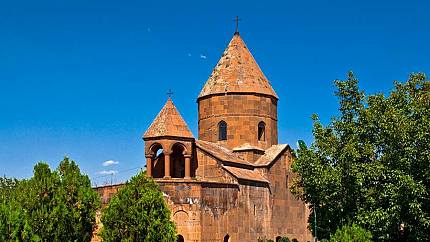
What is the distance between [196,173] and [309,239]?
19.2 feet

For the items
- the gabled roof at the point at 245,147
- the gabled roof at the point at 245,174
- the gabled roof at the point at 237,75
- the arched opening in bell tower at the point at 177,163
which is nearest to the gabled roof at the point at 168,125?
the arched opening in bell tower at the point at 177,163

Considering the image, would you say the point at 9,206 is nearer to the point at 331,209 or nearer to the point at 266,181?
the point at 331,209

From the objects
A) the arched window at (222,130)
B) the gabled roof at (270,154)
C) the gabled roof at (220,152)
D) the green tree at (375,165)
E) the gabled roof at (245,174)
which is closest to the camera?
the green tree at (375,165)

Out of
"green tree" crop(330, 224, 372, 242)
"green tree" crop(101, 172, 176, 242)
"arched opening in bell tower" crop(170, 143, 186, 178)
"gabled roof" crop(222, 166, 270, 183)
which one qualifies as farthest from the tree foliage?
"arched opening in bell tower" crop(170, 143, 186, 178)

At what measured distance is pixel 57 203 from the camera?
48.6 ft

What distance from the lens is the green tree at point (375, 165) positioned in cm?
1574

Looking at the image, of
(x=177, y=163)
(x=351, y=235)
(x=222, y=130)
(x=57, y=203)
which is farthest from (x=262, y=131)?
(x=57, y=203)

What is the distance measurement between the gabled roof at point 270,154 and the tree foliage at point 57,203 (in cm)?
892

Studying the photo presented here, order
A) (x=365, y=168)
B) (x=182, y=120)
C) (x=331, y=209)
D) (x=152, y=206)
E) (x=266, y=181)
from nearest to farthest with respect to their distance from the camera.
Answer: (x=152, y=206) → (x=365, y=168) → (x=331, y=209) → (x=182, y=120) → (x=266, y=181)

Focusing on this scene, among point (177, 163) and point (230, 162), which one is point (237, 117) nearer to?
point (230, 162)

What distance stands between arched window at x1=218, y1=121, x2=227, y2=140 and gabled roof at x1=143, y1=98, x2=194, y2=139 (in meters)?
3.23

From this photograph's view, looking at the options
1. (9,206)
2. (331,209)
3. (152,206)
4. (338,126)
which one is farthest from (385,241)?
→ (9,206)

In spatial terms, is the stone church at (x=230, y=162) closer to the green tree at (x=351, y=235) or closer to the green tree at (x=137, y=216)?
the green tree at (x=137, y=216)

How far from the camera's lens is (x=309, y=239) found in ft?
80.7
